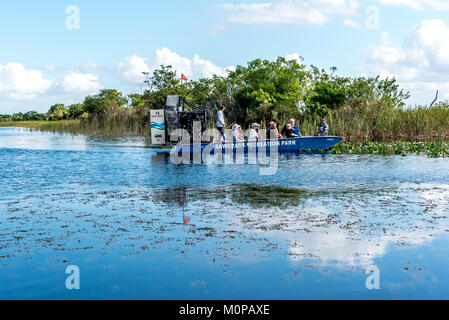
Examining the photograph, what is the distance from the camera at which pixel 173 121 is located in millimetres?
20969

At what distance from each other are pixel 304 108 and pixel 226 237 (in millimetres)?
29263

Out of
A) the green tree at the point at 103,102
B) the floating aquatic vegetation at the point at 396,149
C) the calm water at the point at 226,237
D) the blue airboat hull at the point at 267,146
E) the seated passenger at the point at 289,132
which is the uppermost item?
the green tree at the point at 103,102

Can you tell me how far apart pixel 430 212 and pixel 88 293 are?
6580mm

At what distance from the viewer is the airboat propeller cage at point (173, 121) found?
20781 mm

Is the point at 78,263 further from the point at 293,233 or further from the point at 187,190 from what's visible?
the point at 187,190

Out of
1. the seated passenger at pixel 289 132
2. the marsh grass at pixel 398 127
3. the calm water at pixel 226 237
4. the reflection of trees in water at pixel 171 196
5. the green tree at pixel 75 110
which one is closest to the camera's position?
the calm water at pixel 226 237

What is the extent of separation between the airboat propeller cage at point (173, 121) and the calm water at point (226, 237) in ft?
24.8

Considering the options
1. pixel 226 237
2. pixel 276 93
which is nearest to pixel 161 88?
pixel 276 93

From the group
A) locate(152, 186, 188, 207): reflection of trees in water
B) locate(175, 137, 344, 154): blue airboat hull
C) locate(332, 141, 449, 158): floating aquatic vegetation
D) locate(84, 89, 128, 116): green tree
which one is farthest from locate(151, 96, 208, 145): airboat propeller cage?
locate(84, 89, 128, 116): green tree

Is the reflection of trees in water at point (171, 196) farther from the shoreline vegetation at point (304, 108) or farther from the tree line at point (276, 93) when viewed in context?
the tree line at point (276, 93)

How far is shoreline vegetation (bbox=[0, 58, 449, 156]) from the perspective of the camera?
28.0 meters

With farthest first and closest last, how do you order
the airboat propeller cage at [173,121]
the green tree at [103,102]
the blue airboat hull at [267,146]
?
1. the green tree at [103,102]
2. the airboat propeller cage at [173,121]
3. the blue airboat hull at [267,146]

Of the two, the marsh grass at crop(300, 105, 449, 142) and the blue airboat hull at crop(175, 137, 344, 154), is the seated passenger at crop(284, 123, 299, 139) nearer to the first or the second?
the blue airboat hull at crop(175, 137, 344, 154)

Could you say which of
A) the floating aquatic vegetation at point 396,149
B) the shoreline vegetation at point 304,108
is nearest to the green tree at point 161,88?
the shoreline vegetation at point 304,108
